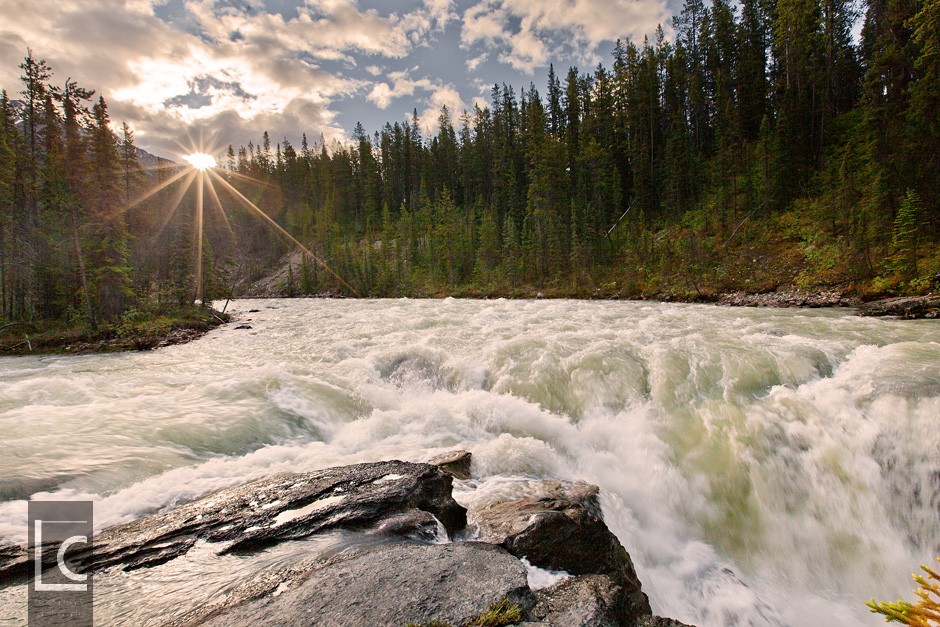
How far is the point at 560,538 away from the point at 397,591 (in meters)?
2.02

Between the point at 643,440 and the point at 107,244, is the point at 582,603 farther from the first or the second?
the point at 107,244

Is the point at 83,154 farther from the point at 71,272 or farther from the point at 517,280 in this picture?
the point at 517,280

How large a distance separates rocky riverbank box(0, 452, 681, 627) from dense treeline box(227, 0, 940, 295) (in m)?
25.1

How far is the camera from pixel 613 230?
47.1 m

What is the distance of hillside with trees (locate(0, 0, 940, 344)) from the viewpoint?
971 inches

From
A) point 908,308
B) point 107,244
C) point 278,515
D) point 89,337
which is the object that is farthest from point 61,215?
point 908,308

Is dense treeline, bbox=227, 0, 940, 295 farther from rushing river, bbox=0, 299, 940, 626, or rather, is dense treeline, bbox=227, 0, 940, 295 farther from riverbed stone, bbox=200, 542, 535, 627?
riverbed stone, bbox=200, 542, 535, 627

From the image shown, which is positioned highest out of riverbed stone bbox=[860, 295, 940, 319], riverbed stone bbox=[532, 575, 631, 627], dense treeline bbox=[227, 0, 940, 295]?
dense treeline bbox=[227, 0, 940, 295]

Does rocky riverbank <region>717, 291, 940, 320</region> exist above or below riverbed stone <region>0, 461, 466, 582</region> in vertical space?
above

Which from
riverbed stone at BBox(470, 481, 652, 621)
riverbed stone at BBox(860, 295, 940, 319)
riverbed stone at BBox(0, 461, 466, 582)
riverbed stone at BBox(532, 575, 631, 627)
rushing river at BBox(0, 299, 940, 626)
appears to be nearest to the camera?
riverbed stone at BBox(532, 575, 631, 627)

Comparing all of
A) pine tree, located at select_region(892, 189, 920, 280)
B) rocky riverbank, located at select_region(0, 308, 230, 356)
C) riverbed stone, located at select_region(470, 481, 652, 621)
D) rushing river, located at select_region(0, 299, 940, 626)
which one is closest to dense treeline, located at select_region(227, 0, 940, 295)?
pine tree, located at select_region(892, 189, 920, 280)

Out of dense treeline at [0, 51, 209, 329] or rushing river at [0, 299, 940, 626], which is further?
dense treeline at [0, 51, 209, 329]

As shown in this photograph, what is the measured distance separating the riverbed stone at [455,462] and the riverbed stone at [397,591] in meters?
2.45

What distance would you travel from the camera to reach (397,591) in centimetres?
304
